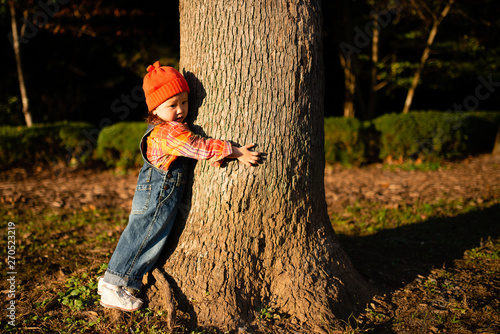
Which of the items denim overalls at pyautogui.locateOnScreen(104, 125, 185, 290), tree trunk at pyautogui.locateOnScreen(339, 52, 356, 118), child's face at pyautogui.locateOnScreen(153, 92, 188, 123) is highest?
tree trunk at pyautogui.locateOnScreen(339, 52, 356, 118)

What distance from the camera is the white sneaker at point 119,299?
2527 millimetres

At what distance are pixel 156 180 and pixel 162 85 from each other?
2.22ft

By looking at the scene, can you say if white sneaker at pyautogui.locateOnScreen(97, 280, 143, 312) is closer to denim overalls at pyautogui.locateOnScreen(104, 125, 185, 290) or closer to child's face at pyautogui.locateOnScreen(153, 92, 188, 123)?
denim overalls at pyautogui.locateOnScreen(104, 125, 185, 290)

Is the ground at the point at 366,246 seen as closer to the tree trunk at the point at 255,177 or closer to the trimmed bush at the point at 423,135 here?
the tree trunk at the point at 255,177

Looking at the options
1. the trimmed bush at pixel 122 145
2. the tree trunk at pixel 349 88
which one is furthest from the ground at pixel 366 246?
the tree trunk at pixel 349 88

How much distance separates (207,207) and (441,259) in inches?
96.2

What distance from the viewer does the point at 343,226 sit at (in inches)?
183

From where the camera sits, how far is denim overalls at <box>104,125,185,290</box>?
2.64 metres

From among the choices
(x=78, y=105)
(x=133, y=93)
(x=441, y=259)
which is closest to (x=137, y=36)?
(x=133, y=93)

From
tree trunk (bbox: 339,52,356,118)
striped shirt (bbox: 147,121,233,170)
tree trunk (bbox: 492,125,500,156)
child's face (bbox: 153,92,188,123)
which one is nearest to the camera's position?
striped shirt (bbox: 147,121,233,170)

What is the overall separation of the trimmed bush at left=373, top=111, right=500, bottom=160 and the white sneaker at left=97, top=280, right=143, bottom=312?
702cm

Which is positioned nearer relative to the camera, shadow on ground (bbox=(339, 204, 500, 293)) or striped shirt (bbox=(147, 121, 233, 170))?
striped shirt (bbox=(147, 121, 233, 170))

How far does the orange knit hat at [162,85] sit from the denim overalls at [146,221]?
230mm

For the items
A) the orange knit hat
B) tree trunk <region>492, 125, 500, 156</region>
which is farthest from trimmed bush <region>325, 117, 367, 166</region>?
the orange knit hat
